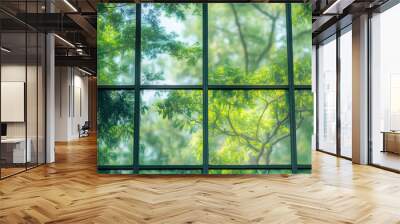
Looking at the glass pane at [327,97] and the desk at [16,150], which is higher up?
the glass pane at [327,97]

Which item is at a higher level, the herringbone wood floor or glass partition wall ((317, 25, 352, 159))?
glass partition wall ((317, 25, 352, 159))

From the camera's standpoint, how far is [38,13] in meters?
7.39

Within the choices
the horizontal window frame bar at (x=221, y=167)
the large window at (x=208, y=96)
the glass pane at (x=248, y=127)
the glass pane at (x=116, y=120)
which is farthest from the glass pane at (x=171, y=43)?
the horizontal window frame bar at (x=221, y=167)

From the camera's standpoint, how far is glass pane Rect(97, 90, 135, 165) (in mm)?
6648

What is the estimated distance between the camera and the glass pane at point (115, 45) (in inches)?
261

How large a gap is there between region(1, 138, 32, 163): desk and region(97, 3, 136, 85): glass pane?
2128 mm

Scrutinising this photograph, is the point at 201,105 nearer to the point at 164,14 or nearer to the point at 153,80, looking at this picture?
the point at 153,80

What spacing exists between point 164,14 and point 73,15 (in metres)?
2.64

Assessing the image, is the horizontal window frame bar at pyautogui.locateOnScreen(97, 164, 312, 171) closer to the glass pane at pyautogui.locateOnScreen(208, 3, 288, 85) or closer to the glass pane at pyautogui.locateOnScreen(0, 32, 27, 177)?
the glass pane at pyautogui.locateOnScreen(208, 3, 288, 85)

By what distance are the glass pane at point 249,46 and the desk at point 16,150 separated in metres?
4.05

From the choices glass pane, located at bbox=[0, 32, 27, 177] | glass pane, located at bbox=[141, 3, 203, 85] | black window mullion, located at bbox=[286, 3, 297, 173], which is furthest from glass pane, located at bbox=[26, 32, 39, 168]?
black window mullion, located at bbox=[286, 3, 297, 173]

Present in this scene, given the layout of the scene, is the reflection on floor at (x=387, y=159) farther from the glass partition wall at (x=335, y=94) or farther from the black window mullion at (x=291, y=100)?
the black window mullion at (x=291, y=100)

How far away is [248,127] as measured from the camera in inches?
262

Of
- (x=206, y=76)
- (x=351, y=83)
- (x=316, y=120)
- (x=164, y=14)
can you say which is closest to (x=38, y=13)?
(x=164, y=14)
